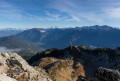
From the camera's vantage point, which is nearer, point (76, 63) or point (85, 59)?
point (76, 63)

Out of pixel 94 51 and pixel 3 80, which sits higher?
pixel 3 80

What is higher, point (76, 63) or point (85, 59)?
point (76, 63)

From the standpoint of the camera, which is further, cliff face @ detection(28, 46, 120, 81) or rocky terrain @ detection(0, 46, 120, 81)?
cliff face @ detection(28, 46, 120, 81)

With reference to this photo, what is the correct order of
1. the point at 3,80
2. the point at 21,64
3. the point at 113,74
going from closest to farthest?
the point at 3,80 → the point at 113,74 → the point at 21,64

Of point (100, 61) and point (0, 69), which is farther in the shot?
point (100, 61)

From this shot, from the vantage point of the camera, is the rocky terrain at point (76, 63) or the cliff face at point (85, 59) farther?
the cliff face at point (85, 59)

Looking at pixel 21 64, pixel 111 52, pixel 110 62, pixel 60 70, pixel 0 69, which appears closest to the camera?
pixel 0 69

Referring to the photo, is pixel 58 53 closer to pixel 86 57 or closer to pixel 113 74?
pixel 86 57

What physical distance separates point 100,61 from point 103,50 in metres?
17.9

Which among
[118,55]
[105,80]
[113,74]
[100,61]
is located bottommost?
[100,61]

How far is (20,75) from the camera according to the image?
111 feet

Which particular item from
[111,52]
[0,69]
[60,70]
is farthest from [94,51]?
[0,69]

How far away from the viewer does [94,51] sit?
488 feet

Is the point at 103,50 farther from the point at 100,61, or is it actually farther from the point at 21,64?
the point at 21,64
